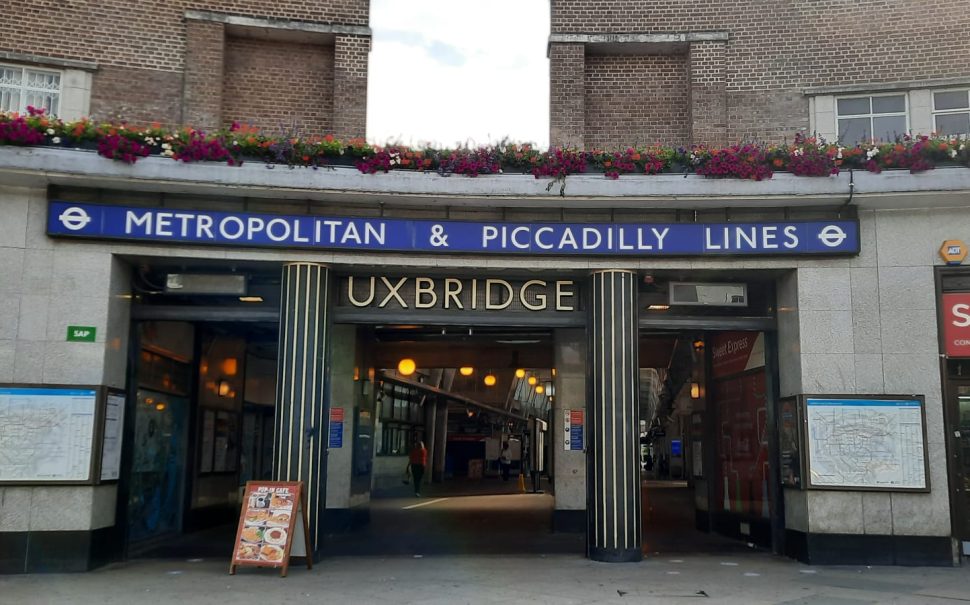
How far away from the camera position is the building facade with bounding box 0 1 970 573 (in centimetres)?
1173

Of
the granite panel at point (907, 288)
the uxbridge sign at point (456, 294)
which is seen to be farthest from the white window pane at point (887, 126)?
the uxbridge sign at point (456, 294)

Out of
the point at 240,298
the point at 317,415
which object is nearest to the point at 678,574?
the point at 317,415

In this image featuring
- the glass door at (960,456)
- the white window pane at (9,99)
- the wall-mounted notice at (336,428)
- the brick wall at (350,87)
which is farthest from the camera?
the wall-mounted notice at (336,428)

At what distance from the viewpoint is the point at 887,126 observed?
45.7ft

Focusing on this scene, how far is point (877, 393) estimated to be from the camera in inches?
474

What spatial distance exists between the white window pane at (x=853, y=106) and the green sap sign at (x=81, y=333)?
38.1 feet

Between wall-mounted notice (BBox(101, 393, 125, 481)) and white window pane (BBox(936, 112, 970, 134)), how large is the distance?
1275 cm

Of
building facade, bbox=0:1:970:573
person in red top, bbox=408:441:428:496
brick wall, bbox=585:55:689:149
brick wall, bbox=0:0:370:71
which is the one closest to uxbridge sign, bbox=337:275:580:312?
building facade, bbox=0:1:970:573

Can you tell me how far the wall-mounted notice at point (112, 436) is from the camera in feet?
38.5

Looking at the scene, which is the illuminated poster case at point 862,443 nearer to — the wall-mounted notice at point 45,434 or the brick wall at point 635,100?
the brick wall at point 635,100

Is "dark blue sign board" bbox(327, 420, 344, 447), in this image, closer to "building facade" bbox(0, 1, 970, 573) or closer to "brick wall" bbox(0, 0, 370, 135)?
"building facade" bbox(0, 1, 970, 573)

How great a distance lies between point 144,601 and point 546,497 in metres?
19.7

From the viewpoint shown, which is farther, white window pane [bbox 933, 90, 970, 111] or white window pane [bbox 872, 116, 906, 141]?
white window pane [bbox 872, 116, 906, 141]

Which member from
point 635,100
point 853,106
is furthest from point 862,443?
point 635,100
